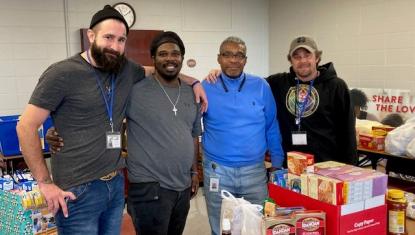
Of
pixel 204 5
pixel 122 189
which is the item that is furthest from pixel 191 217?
pixel 204 5

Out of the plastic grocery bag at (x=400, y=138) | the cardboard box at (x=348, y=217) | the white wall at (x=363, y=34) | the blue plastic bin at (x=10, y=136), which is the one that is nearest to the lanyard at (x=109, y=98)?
the cardboard box at (x=348, y=217)

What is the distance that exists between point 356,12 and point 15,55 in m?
4.07

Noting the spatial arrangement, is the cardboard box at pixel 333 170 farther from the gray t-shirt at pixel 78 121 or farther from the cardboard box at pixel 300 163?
the gray t-shirt at pixel 78 121

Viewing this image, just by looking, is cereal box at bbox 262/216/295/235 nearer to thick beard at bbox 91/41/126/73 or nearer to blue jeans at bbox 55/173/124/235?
blue jeans at bbox 55/173/124/235

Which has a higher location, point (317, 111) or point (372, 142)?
point (317, 111)

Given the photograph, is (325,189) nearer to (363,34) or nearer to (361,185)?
(361,185)

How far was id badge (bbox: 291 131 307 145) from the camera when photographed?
7.75ft

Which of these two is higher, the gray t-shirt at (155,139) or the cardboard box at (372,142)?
the gray t-shirt at (155,139)

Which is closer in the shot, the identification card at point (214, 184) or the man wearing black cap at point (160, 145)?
the man wearing black cap at point (160, 145)

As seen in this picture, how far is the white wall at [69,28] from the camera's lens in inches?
173

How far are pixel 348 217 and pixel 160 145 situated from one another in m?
0.98

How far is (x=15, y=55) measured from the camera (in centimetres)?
A: 443

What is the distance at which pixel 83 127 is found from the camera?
5.82 feet

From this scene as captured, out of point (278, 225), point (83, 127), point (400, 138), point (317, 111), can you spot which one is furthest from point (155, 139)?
point (400, 138)
